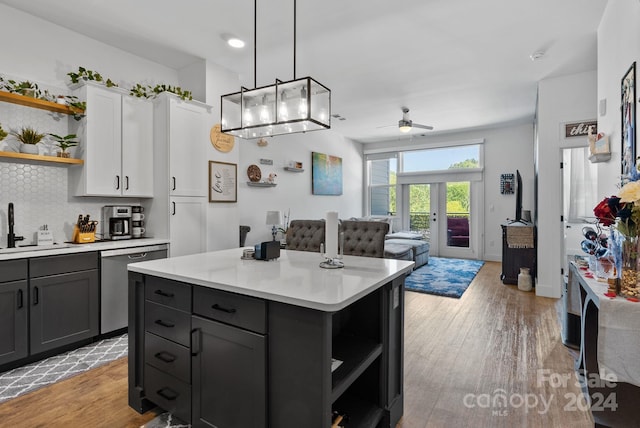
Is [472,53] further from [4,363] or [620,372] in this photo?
[4,363]

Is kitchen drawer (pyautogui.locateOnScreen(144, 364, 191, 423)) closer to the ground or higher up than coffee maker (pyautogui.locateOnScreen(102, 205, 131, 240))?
closer to the ground

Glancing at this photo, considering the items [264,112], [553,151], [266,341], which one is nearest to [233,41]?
[264,112]

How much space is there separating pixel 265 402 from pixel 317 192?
5933 millimetres

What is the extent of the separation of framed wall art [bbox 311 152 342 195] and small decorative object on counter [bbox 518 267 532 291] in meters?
4.09

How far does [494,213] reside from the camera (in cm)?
741

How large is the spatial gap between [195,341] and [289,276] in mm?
584

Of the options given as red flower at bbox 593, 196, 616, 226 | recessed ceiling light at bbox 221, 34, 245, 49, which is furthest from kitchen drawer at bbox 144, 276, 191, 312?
recessed ceiling light at bbox 221, 34, 245, 49

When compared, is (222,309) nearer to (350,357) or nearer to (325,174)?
(350,357)

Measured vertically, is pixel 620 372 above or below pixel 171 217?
below

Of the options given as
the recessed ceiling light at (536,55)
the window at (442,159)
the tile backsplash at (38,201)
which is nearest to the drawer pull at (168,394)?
the tile backsplash at (38,201)

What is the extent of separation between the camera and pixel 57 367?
8.47ft

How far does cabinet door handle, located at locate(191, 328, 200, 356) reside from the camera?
5.58 ft

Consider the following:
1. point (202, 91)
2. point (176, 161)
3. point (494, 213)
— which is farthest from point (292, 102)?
point (494, 213)

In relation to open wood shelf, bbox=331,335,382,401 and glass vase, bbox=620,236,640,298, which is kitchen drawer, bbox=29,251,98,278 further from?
glass vase, bbox=620,236,640,298
